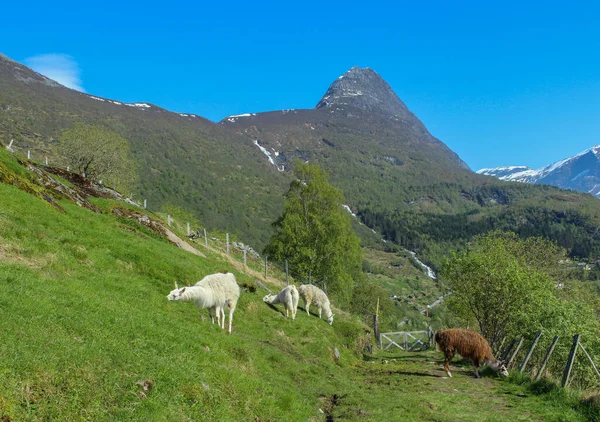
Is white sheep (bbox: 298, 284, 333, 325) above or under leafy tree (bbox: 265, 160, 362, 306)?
under

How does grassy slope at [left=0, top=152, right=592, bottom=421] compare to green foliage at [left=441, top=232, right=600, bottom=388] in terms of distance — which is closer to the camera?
grassy slope at [left=0, top=152, right=592, bottom=421]

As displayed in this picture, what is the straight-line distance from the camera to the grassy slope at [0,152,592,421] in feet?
25.5

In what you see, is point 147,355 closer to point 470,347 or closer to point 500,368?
point 470,347

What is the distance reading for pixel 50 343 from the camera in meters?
8.41

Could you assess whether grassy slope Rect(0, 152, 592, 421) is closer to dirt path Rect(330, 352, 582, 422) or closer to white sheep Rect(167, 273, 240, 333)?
dirt path Rect(330, 352, 582, 422)

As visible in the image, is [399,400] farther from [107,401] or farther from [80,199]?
[80,199]

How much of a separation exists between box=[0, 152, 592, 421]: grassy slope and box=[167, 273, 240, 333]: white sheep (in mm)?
725

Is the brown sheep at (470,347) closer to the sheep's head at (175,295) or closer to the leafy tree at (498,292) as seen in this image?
the leafy tree at (498,292)

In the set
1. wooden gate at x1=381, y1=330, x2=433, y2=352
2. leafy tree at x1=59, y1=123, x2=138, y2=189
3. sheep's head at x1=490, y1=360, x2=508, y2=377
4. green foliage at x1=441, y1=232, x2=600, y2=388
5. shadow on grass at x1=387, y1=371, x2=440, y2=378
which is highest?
leafy tree at x1=59, y1=123, x2=138, y2=189

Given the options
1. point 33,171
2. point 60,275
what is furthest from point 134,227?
point 60,275

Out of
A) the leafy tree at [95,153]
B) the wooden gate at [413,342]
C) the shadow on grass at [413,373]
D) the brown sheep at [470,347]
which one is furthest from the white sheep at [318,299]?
the leafy tree at [95,153]

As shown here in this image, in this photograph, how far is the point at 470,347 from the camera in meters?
21.1

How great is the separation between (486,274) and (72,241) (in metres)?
29.4

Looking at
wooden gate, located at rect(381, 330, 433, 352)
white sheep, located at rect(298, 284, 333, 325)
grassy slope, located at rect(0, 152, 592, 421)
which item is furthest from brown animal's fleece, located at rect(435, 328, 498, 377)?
wooden gate, located at rect(381, 330, 433, 352)
